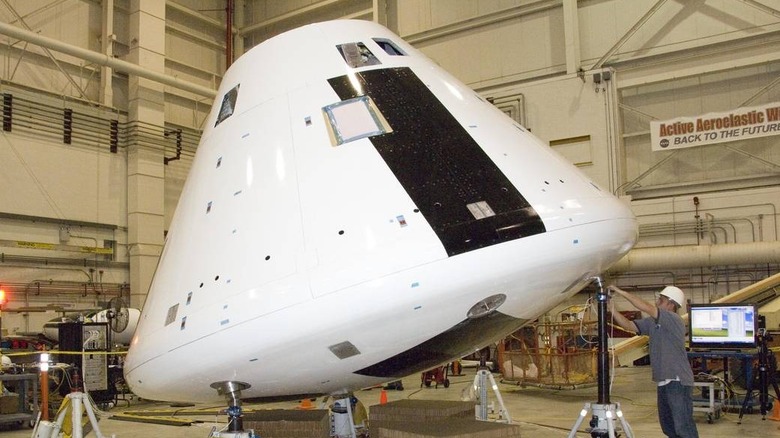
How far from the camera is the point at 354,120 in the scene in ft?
13.0

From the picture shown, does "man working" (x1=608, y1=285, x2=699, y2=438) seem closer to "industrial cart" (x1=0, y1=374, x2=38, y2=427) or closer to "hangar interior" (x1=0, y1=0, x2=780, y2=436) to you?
"industrial cart" (x1=0, y1=374, x2=38, y2=427)

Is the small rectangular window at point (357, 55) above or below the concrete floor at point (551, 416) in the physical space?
above

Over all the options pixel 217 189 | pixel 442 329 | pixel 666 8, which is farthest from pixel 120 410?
pixel 666 8

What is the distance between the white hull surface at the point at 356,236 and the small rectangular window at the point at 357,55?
0.04ft

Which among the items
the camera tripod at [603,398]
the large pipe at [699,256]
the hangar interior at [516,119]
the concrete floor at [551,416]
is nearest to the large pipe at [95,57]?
the hangar interior at [516,119]

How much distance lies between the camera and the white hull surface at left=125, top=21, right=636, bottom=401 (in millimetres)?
3342

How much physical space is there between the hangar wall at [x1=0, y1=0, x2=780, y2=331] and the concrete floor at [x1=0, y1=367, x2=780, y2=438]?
5229 millimetres

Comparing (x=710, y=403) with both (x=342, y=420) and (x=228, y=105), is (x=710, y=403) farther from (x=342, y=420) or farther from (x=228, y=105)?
(x=228, y=105)

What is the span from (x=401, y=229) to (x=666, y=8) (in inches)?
659

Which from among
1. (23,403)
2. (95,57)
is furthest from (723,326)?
(95,57)

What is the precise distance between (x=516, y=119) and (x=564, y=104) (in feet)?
4.25

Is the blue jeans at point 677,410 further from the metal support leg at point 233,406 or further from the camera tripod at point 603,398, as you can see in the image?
the metal support leg at point 233,406

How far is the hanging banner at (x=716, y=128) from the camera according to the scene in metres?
15.9

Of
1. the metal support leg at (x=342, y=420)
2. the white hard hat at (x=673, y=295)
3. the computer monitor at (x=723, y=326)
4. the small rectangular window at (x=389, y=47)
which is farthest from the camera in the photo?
the computer monitor at (x=723, y=326)
